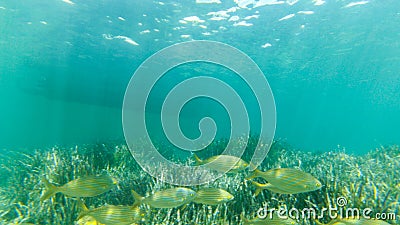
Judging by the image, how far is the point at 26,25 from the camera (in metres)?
18.6

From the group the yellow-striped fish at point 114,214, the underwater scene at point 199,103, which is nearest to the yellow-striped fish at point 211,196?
the underwater scene at point 199,103

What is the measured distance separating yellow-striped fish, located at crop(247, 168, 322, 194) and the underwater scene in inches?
0.6

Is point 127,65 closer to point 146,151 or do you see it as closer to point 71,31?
point 71,31

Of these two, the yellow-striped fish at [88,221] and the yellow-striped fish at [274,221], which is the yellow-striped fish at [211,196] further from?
the yellow-striped fish at [88,221]

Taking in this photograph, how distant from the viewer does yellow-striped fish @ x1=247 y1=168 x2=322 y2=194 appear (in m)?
3.67

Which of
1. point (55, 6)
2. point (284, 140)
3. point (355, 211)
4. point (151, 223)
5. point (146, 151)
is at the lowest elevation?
point (151, 223)

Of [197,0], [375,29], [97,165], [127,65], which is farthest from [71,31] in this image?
[375,29]

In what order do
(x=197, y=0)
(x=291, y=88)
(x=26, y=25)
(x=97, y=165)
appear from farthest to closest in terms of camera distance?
(x=291, y=88), (x=26, y=25), (x=197, y=0), (x=97, y=165)

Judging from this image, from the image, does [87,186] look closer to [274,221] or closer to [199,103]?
[274,221]

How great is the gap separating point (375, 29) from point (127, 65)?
22.8 meters

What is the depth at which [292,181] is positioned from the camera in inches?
147

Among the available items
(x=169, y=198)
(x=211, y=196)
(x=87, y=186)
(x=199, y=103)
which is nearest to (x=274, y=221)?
(x=211, y=196)

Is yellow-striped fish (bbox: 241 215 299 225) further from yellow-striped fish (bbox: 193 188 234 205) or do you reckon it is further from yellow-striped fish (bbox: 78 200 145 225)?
yellow-striped fish (bbox: 78 200 145 225)

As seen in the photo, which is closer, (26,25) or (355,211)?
(355,211)
